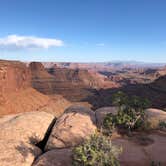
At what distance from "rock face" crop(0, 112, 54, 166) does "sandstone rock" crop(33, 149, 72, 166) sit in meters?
0.61

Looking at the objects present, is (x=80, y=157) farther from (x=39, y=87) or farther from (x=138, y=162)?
(x=39, y=87)

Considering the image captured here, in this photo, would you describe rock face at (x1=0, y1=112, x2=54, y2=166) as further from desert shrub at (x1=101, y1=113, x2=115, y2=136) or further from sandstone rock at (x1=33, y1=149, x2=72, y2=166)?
Answer: desert shrub at (x1=101, y1=113, x2=115, y2=136)

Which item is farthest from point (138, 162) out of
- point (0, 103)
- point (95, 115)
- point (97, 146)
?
point (0, 103)

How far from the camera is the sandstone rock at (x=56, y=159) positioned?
838 cm

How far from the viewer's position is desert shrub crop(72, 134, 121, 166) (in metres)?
6.93

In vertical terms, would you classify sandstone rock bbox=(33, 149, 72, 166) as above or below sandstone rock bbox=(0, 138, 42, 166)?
above

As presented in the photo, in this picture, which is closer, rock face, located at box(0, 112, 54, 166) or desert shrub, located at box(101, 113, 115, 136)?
rock face, located at box(0, 112, 54, 166)

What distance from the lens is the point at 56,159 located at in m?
8.66

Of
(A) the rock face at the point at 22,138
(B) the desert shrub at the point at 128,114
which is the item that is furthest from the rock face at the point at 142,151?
(A) the rock face at the point at 22,138

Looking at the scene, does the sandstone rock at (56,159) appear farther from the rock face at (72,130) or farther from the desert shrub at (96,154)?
the rock face at (72,130)

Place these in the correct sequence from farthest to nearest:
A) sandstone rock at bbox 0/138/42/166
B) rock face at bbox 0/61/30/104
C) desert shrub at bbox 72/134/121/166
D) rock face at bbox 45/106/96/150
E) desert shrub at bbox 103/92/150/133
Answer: rock face at bbox 0/61/30/104, desert shrub at bbox 103/92/150/133, rock face at bbox 45/106/96/150, sandstone rock at bbox 0/138/42/166, desert shrub at bbox 72/134/121/166

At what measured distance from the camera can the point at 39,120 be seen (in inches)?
524

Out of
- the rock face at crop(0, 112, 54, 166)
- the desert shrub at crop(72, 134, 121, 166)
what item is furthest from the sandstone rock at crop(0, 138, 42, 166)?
the desert shrub at crop(72, 134, 121, 166)

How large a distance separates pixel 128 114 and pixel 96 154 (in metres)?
5.65
